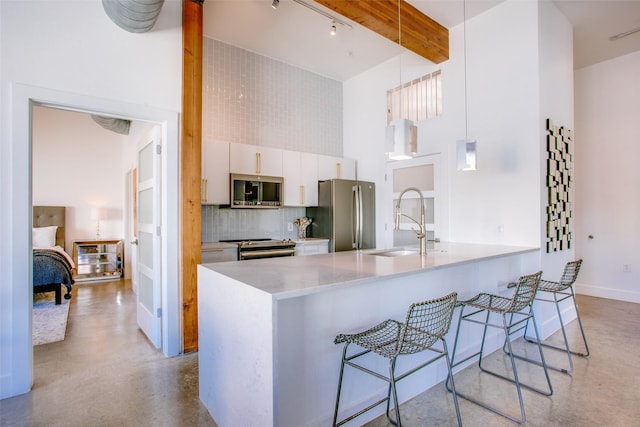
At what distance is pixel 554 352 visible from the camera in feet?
9.86

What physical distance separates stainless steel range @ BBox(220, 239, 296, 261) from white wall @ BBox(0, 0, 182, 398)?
1.88 m

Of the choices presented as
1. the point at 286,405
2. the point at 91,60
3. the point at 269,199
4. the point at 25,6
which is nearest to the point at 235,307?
the point at 286,405

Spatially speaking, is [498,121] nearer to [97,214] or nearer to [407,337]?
[407,337]

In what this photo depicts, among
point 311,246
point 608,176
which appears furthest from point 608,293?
point 311,246

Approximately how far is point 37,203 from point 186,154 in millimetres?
5125

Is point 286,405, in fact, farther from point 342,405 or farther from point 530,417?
point 530,417

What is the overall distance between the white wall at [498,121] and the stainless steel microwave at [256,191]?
200 cm

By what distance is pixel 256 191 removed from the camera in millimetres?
4398

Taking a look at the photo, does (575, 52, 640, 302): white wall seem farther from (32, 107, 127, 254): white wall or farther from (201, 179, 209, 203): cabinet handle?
(32, 107, 127, 254): white wall

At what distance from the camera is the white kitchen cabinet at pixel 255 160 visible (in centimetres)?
425

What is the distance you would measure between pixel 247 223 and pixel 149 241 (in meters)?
1.53

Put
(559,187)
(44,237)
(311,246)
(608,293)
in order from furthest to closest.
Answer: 1. (44,237)
2. (608,293)
3. (311,246)
4. (559,187)

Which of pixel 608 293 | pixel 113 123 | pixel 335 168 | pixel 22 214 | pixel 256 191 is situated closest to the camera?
pixel 22 214

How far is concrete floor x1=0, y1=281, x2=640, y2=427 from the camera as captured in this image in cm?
203
